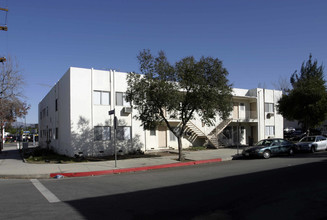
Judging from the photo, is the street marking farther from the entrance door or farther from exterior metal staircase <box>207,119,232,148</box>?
exterior metal staircase <box>207,119,232,148</box>

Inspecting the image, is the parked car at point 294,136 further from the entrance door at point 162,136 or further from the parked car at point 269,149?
the entrance door at point 162,136

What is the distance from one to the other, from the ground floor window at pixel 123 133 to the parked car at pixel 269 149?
30.8 feet

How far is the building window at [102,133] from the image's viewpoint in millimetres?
21125

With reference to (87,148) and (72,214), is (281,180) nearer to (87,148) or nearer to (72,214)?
(72,214)

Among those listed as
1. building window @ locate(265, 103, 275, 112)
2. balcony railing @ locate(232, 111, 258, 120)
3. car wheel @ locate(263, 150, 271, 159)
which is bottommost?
car wheel @ locate(263, 150, 271, 159)

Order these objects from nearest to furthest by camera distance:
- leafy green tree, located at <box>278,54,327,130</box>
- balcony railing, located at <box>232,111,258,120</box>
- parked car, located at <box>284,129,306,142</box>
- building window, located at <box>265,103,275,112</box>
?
leafy green tree, located at <box>278,54,327,130</box>
balcony railing, located at <box>232,111,258,120</box>
building window, located at <box>265,103,275,112</box>
parked car, located at <box>284,129,306,142</box>

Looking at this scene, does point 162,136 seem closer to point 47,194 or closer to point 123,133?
point 123,133

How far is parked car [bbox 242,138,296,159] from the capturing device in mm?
18172

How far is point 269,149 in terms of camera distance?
18453 mm

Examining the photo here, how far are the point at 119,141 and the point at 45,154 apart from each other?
637 centimetres

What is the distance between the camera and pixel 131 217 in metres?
5.84

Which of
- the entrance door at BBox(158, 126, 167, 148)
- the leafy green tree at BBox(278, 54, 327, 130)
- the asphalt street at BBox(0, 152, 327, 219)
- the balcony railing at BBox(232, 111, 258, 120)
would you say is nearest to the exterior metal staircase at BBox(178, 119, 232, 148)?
the entrance door at BBox(158, 126, 167, 148)

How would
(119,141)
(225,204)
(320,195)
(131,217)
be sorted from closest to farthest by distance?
(131,217), (225,204), (320,195), (119,141)

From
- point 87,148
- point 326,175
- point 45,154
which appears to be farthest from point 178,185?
point 45,154
